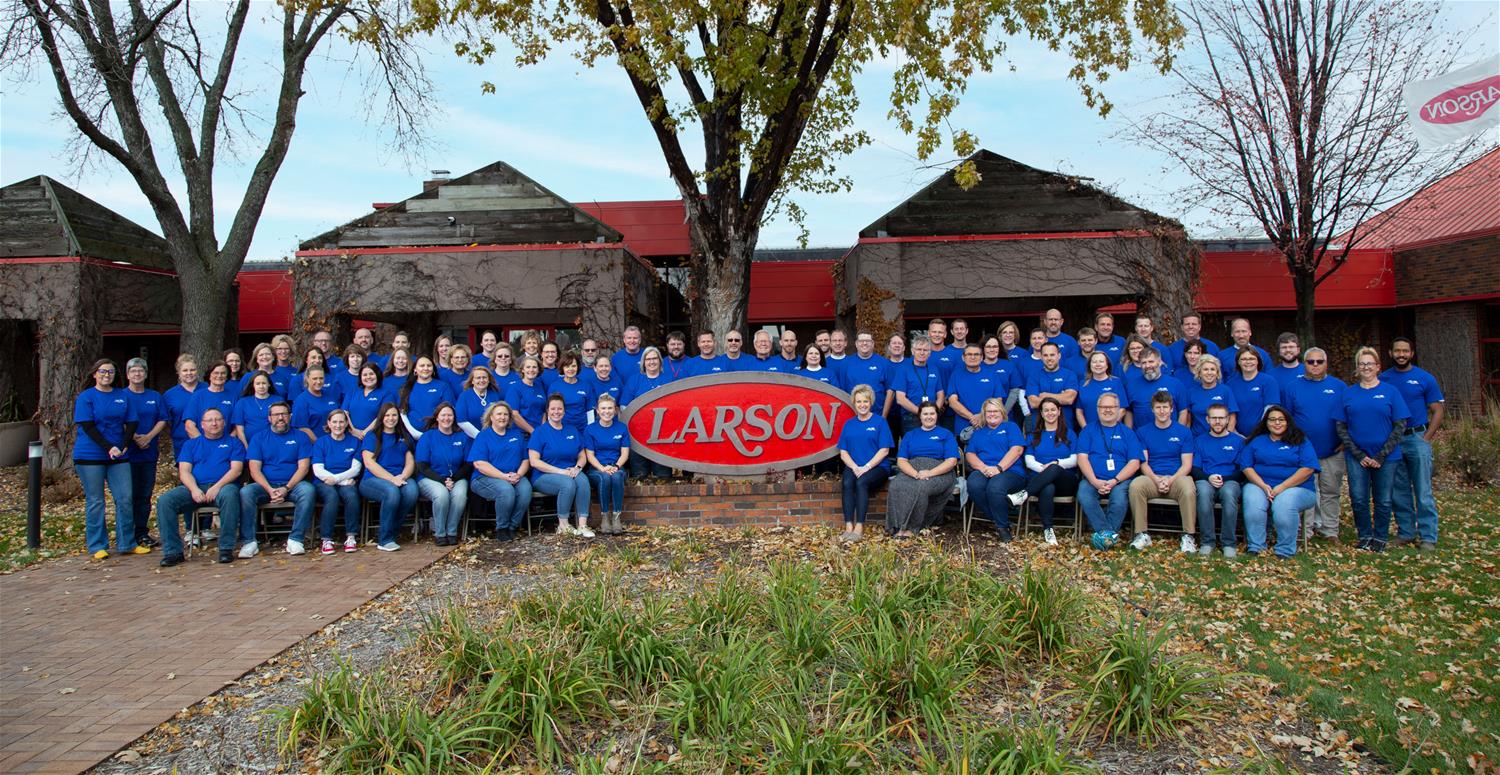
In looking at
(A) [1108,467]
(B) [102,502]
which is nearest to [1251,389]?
(A) [1108,467]

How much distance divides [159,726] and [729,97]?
27.6ft

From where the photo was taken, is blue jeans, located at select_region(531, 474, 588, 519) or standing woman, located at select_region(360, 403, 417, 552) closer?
standing woman, located at select_region(360, 403, 417, 552)

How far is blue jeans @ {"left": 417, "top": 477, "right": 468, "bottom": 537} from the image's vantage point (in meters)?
7.40

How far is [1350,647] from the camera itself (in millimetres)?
4668

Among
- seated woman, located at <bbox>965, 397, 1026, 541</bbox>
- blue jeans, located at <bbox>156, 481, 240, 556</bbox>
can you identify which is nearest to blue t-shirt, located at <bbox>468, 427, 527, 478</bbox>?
blue jeans, located at <bbox>156, 481, 240, 556</bbox>

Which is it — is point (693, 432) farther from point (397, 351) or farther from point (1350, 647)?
point (1350, 647)

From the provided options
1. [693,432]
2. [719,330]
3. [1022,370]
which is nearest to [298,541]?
[693,432]

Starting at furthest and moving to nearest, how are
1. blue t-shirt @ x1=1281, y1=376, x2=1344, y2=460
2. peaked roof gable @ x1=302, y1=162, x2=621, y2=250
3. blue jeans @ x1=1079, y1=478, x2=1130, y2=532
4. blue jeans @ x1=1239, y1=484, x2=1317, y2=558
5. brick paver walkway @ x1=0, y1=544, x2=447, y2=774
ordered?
1. peaked roof gable @ x1=302, y1=162, x2=621, y2=250
2. blue t-shirt @ x1=1281, y1=376, x2=1344, y2=460
3. blue jeans @ x1=1079, y1=478, x2=1130, y2=532
4. blue jeans @ x1=1239, y1=484, x2=1317, y2=558
5. brick paver walkway @ x1=0, y1=544, x2=447, y2=774

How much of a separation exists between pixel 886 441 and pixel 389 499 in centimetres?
420

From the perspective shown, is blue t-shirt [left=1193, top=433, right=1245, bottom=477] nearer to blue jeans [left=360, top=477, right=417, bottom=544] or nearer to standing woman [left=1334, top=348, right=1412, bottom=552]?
standing woman [left=1334, top=348, right=1412, bottom=552]

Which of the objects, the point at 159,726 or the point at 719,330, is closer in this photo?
the point at 159,726

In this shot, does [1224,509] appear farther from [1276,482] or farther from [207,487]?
[207,487]

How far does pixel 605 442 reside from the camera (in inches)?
306

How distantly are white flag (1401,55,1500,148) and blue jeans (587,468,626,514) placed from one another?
7353 mm
